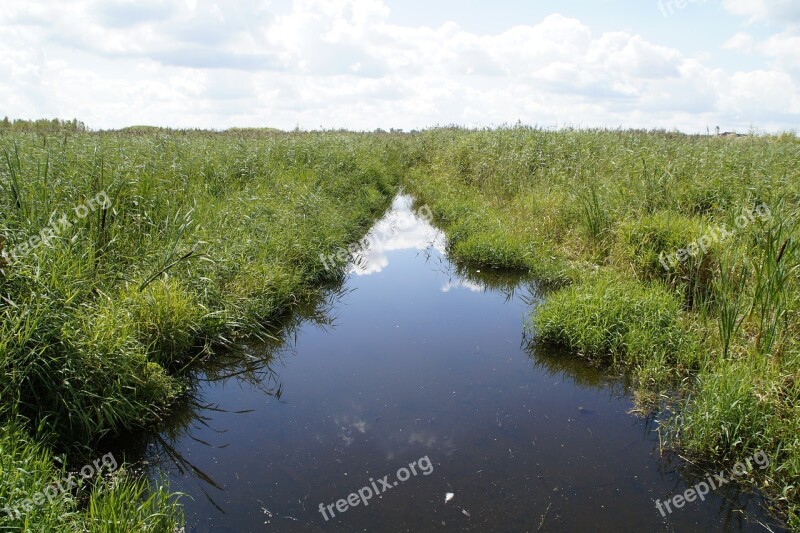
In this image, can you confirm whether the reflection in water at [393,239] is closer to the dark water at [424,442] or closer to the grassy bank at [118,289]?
the grassy bank at [118,289]

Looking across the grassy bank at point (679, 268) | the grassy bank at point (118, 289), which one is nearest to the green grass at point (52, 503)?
the grassy bank at point (118, 289)

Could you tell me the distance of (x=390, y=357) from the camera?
18.4 feet

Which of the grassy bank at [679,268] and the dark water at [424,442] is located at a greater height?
the grassy bank at [679,268]

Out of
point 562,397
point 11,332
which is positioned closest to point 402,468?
point 562,397

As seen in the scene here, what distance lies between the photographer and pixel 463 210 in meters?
11.6

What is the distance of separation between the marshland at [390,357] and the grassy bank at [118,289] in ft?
0.09

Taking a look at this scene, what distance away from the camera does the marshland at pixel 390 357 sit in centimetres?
340

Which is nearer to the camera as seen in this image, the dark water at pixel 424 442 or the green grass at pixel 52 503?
the green grass at pixel 52 503

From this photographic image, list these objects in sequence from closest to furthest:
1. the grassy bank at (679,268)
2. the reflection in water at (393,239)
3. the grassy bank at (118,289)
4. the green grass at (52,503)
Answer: the green grass at (52,503) < the grassy bank at (118,289) < the grassy bank at (679,268) < the reflection in water at (393,239)

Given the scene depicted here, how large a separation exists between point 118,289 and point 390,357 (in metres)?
2.87

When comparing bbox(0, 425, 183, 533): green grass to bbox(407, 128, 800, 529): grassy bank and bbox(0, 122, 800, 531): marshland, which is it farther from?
bbox(407, 128, 800, 529): grassy bank

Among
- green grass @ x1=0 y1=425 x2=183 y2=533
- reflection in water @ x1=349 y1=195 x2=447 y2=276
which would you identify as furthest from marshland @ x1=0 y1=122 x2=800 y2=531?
reflection in water @ x1=349 y1=195 x2=447 y2=276

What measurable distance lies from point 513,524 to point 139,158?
7.55 metres

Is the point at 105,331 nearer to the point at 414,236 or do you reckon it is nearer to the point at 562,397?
the point at 562,397
